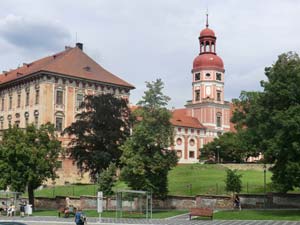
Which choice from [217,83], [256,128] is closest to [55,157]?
[256,128]

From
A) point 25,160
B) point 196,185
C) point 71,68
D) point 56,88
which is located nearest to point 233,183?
point 196,185

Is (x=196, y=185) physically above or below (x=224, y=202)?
above

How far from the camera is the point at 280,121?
35.1 m

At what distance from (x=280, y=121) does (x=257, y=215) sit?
643 cm

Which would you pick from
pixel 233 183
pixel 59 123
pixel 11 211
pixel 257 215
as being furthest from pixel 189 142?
pixel 257 215

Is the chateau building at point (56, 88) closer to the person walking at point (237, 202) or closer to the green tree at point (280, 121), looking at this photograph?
the person walking at point (237, 202)

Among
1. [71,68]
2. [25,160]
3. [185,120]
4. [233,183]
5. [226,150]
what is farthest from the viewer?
[185,120]

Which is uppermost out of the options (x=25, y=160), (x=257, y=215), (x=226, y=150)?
(x=226, y=150)

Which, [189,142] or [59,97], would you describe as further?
[189,142]

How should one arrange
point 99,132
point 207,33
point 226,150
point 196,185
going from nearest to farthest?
point 196,185 → point 99,132 → point 226,150 → point 207,33

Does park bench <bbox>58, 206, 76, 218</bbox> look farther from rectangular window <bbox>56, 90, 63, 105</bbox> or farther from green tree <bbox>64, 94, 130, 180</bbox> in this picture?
rectangular window <bbox>56, 90, 63, 105</bbox>

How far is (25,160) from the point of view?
46.7 meters

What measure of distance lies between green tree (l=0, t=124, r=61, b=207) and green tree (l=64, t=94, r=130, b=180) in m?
11.8

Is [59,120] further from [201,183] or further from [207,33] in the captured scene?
[207,33]
